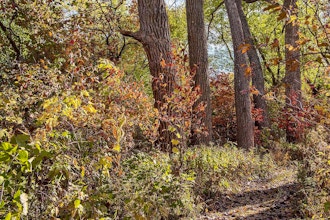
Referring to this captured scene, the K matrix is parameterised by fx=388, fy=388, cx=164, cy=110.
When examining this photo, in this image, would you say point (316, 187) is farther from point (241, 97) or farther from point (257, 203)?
point (241, 97)

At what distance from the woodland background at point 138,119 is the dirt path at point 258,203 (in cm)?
20

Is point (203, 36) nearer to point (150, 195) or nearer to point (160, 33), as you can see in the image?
point (160, 33)

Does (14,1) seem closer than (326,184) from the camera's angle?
No

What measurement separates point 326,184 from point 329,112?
9.33 feet

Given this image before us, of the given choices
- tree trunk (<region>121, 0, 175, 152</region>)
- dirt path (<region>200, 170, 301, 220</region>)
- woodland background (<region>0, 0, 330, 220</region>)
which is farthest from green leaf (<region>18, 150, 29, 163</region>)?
tree trunk (<region>121, 0, 175, 152</region>)

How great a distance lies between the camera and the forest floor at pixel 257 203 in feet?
19.4

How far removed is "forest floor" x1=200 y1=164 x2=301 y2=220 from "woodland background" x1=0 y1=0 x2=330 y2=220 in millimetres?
194

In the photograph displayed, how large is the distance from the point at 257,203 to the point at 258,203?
2cm

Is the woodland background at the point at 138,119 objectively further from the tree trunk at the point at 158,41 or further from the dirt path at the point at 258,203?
the dirt path at the point at 258,203

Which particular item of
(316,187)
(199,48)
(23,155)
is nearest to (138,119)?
(316,187)

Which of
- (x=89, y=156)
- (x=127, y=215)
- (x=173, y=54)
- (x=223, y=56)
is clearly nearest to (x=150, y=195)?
(x=127, y=215)

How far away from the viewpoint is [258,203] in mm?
6750

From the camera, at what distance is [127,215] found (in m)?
3.81

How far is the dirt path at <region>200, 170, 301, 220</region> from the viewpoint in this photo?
5.92 meters
